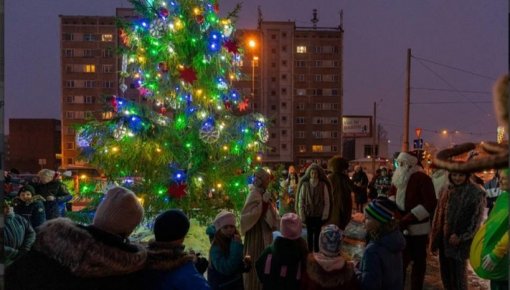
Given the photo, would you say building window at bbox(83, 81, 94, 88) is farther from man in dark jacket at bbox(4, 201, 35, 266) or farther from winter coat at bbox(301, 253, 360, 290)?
winter coat at bbox(301, 253, 360, 290)

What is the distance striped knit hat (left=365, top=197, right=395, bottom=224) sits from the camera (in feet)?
12.0

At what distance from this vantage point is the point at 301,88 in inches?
2589

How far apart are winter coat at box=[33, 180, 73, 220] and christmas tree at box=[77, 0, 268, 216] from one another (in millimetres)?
2738

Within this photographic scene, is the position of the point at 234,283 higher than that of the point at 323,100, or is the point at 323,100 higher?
the point at 323,100

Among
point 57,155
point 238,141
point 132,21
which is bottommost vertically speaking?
point 57,155

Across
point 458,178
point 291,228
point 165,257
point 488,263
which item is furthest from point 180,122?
point 488,263

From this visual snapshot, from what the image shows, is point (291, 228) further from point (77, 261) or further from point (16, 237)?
point (16, 237)

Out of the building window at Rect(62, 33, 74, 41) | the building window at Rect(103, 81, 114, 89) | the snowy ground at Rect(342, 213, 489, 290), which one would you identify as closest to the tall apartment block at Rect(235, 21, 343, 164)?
the building window at Rect(103, 81, 114, 89)

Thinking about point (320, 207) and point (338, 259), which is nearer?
point (338, 259)

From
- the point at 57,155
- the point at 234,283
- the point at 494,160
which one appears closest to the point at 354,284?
the point at 234,283

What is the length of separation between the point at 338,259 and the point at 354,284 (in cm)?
24

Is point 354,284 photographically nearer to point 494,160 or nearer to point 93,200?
point 494,160

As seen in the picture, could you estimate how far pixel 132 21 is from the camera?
25.1 feet

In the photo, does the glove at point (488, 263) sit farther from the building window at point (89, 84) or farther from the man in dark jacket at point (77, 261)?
the building window at point (89, 84)
